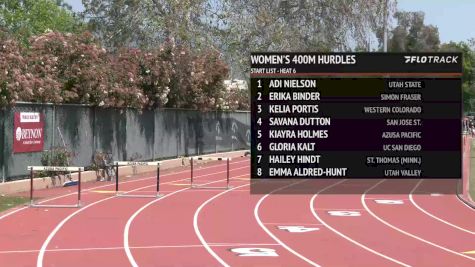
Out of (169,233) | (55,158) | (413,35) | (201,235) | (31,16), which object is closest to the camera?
(413,35)

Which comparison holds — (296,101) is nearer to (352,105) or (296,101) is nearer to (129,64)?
(352,105)

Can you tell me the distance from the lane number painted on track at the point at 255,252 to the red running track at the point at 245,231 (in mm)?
17

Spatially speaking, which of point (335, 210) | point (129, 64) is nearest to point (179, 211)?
point (335, 210)

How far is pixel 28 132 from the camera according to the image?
2406 centimetres

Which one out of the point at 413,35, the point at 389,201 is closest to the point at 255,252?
the point at 413,35

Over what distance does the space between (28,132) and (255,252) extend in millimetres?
12626

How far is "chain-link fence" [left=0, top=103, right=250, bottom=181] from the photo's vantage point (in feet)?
77.7

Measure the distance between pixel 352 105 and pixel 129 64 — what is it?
2570 cm

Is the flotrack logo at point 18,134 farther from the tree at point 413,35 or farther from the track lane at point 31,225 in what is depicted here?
the tree at point 413,35

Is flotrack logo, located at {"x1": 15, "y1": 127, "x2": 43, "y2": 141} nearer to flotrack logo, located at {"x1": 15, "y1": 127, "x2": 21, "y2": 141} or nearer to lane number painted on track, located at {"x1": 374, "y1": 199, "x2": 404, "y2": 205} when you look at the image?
flotrack logo, located at {"x1": 15, "y1": 127, "x2": 21, "y2": 141}

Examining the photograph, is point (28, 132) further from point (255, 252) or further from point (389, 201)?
point (255, 252)

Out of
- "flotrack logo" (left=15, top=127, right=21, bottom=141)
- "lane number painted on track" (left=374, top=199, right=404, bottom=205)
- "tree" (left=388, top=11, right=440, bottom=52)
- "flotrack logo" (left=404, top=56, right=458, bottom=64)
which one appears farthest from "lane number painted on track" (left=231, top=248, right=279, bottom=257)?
"flotrack logo" (left=15, top=127, right=21, bottom=141)
